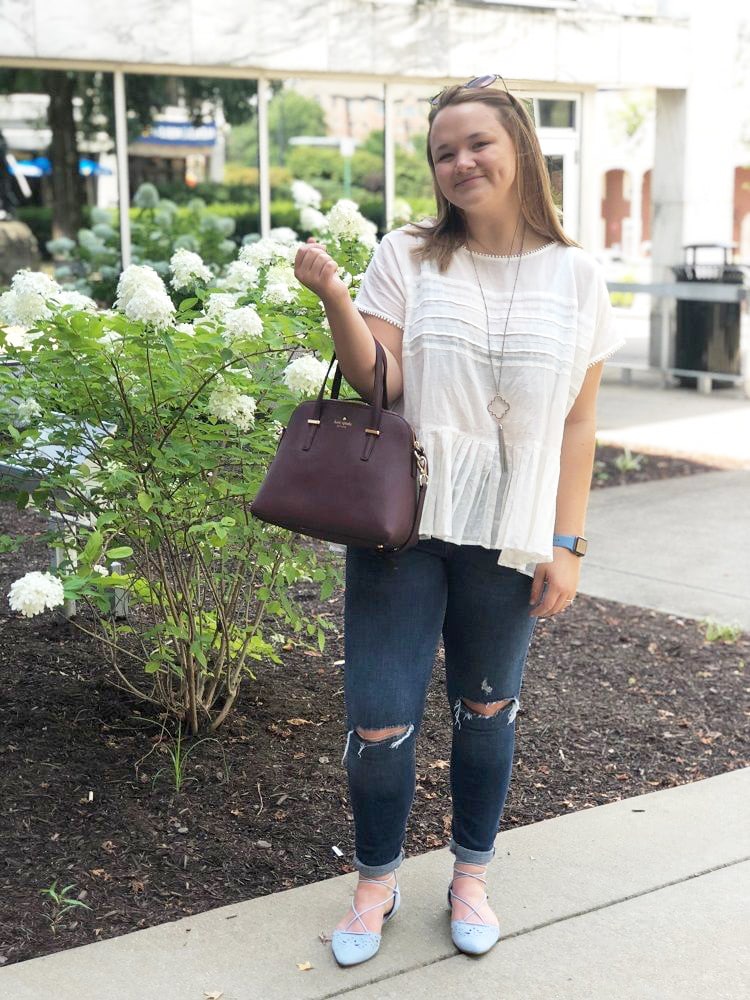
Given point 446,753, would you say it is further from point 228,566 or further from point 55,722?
point 55,722

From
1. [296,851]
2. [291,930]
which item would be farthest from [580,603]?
[291,930]

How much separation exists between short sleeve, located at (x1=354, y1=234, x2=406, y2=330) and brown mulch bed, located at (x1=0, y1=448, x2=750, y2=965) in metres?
1.41

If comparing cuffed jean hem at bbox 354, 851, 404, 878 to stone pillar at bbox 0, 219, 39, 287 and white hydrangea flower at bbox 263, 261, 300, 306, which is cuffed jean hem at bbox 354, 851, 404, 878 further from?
stone pillar at bbox 0, 219, 39, 287

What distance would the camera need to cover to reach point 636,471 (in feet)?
30.2

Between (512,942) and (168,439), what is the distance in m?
1.52

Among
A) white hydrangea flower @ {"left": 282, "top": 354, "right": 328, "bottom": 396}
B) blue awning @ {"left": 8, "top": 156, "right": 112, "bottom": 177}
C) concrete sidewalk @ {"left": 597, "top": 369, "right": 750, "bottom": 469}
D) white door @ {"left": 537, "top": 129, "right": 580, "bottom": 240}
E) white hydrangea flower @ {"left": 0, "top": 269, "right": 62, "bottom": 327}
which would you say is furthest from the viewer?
white door @ {"left": 537, "top": 129, "right": 580, "bottom": 240}

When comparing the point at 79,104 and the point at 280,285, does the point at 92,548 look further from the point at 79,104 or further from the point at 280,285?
the point at 79,104

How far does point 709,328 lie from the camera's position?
13773mm

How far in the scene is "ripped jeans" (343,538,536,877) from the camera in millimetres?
2807

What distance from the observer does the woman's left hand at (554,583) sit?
112 inches

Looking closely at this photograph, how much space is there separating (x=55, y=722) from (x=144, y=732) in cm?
28

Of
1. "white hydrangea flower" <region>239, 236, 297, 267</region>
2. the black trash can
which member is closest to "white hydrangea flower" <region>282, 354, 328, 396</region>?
A: "white hydrangea flower" <region>239, 236, 297, 267</region>

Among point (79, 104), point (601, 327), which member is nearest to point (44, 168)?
point (79, 104)

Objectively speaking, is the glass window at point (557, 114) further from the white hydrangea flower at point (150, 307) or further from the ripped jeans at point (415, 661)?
the ripped jeans at point (415, 661)
